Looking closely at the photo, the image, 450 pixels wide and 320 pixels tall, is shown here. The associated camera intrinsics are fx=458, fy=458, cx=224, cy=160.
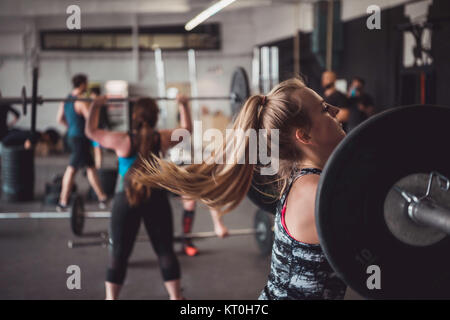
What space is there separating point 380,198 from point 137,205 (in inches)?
63.7

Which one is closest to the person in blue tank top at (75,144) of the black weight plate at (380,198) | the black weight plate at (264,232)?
the black weight plate at (264,232)

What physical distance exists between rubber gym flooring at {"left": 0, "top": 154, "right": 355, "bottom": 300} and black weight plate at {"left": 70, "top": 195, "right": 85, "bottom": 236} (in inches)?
5.1

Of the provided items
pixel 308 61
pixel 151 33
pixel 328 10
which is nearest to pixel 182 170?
pixel 328 10

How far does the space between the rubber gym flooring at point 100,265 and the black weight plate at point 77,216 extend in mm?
129

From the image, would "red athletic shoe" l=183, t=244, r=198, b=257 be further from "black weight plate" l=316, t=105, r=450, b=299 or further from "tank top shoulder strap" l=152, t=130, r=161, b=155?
"black weight plate" l=316, t=105, r=450, b=299

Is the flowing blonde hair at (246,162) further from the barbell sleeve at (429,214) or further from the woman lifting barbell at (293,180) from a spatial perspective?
the barbell sleeve at (429,214)

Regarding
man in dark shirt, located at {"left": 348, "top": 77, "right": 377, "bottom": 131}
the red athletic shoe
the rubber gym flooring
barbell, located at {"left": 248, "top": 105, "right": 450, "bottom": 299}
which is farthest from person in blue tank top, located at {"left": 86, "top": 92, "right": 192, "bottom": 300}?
man in dark shirt, located at {"left": 348, "top": 77, "right": 377, "bottom": 131}

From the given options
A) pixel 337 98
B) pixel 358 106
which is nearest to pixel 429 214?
pixel 337 98

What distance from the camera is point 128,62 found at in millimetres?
11070

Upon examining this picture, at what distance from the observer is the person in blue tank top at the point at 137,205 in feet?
6.99

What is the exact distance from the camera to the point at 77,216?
354 cm

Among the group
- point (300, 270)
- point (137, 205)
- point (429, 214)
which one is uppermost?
point (429, 214)

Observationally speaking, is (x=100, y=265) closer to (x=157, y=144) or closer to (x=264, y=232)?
(x=264, y=232)
